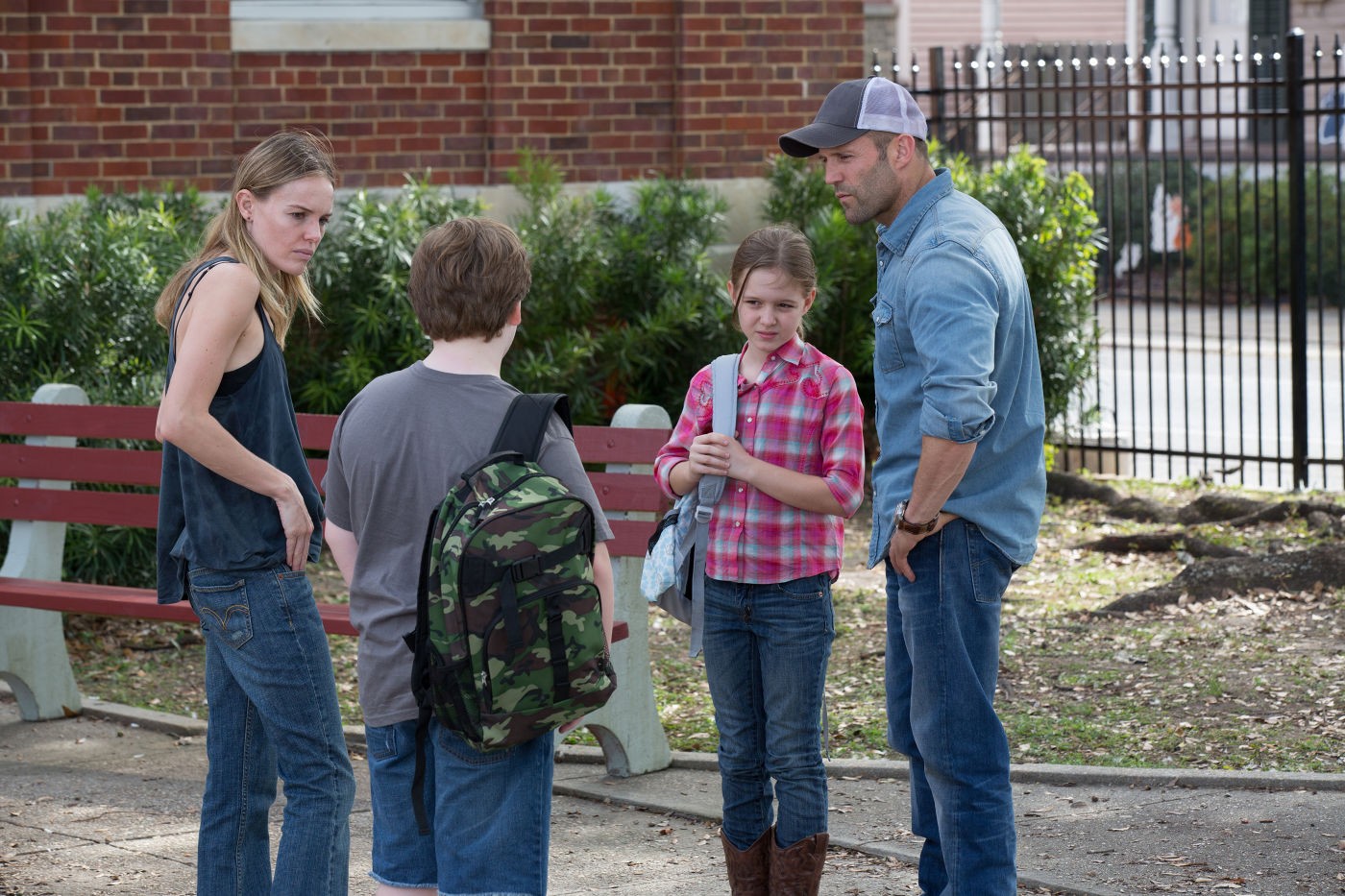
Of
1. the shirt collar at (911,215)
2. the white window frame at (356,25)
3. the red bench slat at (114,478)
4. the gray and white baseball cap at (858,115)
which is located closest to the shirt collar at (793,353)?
the shirt collar at (911,215)

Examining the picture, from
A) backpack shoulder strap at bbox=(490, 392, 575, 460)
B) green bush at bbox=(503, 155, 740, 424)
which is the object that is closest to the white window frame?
green bush at bbox=(503, 155, 740, 424)

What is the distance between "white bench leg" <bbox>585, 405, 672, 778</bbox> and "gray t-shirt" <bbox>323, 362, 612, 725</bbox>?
215 cm

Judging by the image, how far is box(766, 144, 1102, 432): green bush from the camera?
9742mm

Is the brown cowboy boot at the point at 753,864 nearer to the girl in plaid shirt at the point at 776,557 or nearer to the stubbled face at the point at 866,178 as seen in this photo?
the girl in plaid shirt at the point at 776,557

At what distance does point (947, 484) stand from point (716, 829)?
1796 millimetres

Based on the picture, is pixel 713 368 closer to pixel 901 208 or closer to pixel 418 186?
pixel 901 208

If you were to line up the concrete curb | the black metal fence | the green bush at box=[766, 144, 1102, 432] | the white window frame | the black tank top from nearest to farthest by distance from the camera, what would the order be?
the black tank top → the concrete curb → the white window frame → the green bush at box=[766, 144, 1102, 432] → the black metal fence

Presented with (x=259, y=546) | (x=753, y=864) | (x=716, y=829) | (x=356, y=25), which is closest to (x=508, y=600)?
(x=259, y=546)

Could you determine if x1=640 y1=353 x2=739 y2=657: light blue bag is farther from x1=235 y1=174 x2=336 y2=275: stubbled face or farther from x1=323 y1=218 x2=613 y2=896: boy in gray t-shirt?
x1=235 y1=174 x2=336 y2=275: stubbled face

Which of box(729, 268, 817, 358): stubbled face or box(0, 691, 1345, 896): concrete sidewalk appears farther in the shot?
box(0, 691, 1345, 896): concrete sidewalk

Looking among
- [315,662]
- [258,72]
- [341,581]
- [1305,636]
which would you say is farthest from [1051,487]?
[315,662]

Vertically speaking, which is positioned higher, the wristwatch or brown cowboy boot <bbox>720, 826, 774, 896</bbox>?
the wristwatch

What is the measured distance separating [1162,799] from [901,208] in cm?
221

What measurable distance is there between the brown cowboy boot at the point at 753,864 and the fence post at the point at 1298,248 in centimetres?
733
